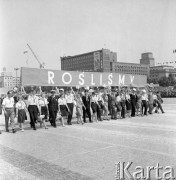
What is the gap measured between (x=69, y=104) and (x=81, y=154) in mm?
6242

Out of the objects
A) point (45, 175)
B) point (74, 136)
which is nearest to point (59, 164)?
point (45, 175)

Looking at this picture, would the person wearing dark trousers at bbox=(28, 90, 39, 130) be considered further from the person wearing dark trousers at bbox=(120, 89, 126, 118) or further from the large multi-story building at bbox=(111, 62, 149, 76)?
the large multi-story building at bbox=(111, 62, 149, 76)

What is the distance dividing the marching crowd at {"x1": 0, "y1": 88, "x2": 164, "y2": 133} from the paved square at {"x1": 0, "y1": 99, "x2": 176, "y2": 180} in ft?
6.14

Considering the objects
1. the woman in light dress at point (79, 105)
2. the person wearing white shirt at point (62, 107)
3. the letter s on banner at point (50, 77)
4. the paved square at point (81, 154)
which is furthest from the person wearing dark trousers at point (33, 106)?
the letter s on banner at point (50, 77)

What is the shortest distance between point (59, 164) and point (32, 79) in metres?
8.07

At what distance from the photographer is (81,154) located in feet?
21.5

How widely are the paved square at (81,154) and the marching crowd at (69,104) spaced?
1870 mm

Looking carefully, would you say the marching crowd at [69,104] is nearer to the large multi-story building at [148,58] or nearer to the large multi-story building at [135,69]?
the large multi-story building at [148,58]

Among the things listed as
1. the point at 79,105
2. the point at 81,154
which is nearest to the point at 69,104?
the point at 79,105

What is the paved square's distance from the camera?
5.17 m

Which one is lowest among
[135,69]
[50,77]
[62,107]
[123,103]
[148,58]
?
[62,107]

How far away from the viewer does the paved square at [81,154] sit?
5.17 metres

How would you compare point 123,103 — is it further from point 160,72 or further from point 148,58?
point 160,72

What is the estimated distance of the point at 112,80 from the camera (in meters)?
17.6
